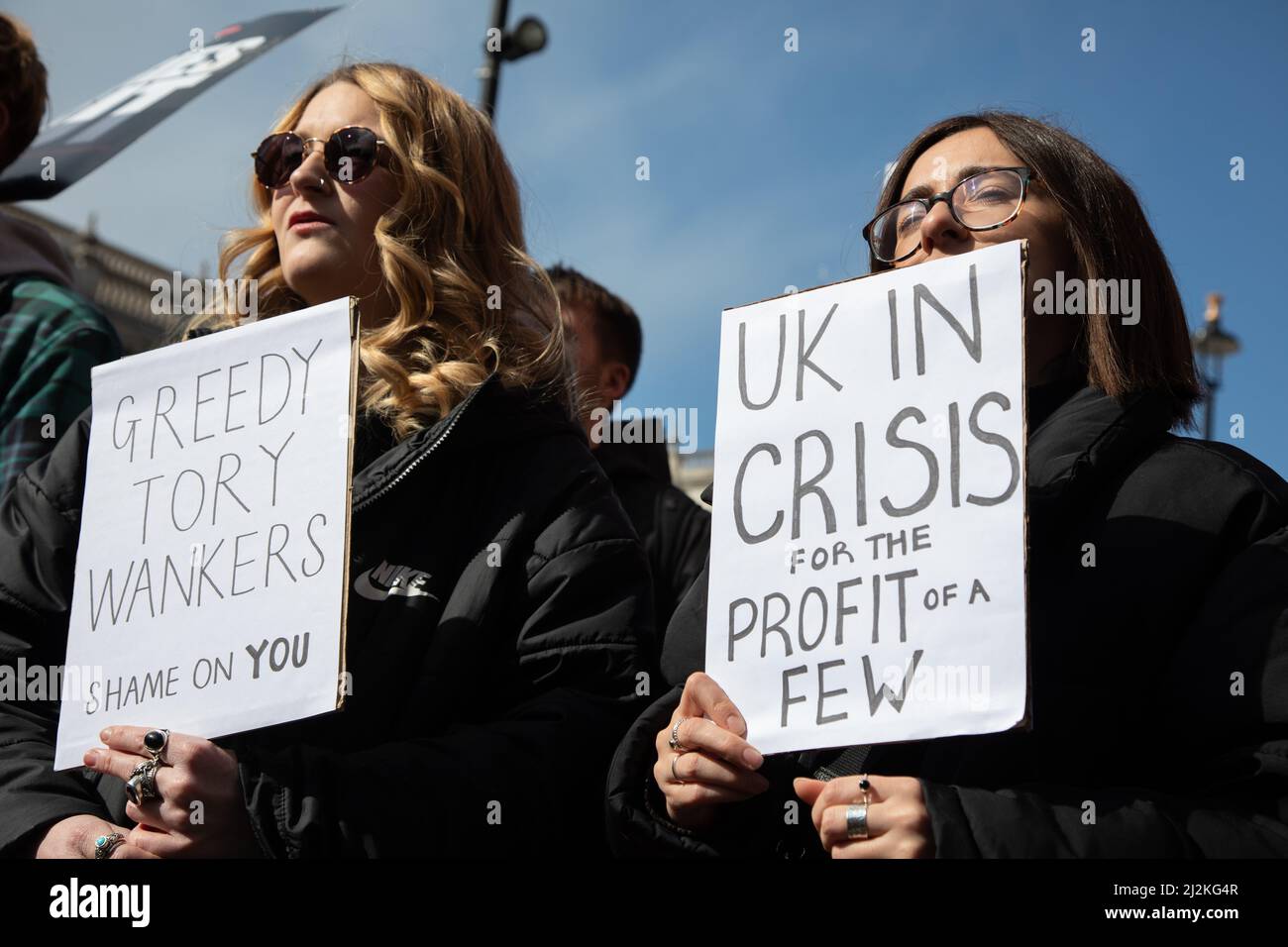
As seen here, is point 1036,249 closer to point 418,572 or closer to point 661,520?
point 418,572

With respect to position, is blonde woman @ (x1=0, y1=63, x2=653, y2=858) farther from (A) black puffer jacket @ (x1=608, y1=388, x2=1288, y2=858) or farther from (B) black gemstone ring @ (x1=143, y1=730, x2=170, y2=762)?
(A) black puffer jacket @ (x1=608, y1=388, x2=1288, y2=858)

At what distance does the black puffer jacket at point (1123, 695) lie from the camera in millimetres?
1831

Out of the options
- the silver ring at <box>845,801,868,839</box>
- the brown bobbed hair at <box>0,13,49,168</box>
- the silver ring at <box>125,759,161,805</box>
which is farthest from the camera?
the brown bobbed hair at <box>0,13,49,168</box>

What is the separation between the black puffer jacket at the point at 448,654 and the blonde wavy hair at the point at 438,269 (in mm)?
188

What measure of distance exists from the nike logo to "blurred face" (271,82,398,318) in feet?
2.45

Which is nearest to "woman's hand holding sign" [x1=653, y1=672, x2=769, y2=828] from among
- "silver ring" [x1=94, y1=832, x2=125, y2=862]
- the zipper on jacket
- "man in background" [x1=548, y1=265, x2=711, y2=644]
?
the zipper on jacket

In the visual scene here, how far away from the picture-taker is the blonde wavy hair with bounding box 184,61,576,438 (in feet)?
9.38

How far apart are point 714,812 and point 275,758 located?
0.65 m

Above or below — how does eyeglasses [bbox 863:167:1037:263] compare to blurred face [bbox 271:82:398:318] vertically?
below

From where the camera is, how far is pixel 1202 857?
1797 mm

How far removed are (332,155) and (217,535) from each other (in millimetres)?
1057

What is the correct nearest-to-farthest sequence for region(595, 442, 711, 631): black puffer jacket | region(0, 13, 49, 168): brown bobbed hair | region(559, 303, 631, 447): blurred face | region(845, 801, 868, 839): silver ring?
region(845, 801, 868, 839): silver ring
region(0, 13, 49, 168): brown bobbed hair
region(595, 442, 711, 631): black puffer jacket
region(559, 303, 631, 447): blurred face

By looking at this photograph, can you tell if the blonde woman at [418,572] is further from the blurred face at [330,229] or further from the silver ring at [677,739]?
the silver ring at [677,739]
